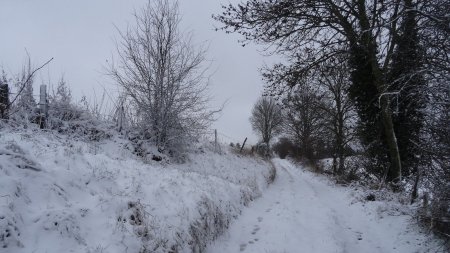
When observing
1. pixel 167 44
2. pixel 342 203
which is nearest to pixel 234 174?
pixel 342 203

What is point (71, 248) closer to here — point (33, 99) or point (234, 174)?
point (33, 99)

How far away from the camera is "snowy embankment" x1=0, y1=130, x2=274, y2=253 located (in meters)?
3.79

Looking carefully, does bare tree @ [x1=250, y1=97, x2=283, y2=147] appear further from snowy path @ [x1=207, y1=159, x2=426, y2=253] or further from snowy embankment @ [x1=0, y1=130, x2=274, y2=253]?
snowy embankment @ [x1=0, y1=130, x2=274, y2=253]

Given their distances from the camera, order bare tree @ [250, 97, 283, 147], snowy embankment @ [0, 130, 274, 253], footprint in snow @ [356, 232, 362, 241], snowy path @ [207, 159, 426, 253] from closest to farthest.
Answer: snowy embankment @ [0, 130, 274, 253] → snowy path @ [207, 159, 426, 253] → footprint in snow @ [356, 232, 362, 241] → bare tree @ [250, 97, 283, 147]

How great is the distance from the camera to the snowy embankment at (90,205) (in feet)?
12.4

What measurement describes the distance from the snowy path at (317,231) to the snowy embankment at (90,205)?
0.80 m

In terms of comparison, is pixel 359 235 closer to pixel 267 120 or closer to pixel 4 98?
pixel 4 98

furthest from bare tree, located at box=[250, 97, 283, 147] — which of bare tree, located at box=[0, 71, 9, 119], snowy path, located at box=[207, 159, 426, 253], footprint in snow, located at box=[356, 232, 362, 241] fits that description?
bare tree, located at box=[0, 71, 9, 119]

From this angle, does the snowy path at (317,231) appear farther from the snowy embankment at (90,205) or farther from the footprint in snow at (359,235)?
the snowy embankment at (90,205)

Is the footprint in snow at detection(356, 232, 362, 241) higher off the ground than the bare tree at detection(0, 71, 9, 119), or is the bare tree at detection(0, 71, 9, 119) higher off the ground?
the bare tree at detection(0, 71, 9, 119)

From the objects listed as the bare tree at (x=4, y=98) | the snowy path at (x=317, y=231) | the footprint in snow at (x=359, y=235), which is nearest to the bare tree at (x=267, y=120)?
the snowy path at (x=317, y=231)

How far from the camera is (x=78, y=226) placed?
408 centimetres

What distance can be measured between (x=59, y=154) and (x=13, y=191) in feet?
4.82

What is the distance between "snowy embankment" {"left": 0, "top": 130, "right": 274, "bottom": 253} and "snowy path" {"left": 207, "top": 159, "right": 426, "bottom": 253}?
2.63 ft
